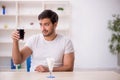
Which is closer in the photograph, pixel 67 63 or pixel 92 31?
pixel 67 63

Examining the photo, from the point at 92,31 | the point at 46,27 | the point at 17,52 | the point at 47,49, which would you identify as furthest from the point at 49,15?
the point at 92,31

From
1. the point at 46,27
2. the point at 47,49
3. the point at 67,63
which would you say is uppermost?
the point at 46,27

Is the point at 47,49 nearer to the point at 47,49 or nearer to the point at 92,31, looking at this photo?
the point at 47,49

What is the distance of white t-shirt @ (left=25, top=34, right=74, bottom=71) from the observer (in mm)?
2332

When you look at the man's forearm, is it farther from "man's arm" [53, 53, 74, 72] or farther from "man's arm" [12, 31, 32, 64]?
"man's arm" [53, 53, 74, 72]

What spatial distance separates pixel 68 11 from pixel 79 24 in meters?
0.47

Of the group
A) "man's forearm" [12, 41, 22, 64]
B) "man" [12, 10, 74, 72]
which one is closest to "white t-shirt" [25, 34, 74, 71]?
"man" [12, 10, 74, 72]

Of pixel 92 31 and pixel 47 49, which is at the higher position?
pixel 92 31

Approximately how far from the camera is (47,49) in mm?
2348

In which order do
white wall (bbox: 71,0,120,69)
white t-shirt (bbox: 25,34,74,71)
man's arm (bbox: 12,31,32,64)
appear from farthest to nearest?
1. white wall (bbox: 71,0,120,69)
2. white t-shirt (bbox: 25,34,74,71)
3. man's arm (bbox: 12,31,32,64)

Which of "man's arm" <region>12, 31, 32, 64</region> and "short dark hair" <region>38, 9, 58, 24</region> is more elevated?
"short dark hair" <region>38, 9, 58, 24</region>

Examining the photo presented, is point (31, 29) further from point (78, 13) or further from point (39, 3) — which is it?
point (78, 13)

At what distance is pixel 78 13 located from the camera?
265 inches

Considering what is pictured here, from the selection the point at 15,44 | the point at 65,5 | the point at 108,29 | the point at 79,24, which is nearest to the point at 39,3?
the point at 65,5
